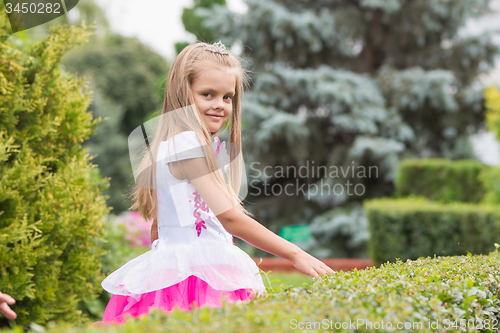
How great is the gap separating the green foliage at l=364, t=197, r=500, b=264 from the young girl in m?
4.83

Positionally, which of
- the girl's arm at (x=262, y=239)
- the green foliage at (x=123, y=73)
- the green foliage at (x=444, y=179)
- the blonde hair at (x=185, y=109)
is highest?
the green foliage at (x=123, y=73)

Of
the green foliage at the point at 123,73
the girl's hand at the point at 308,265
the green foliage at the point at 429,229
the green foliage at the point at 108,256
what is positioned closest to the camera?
the girl's hand at the point at 308,265

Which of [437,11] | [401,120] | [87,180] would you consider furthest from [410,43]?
[87,180]

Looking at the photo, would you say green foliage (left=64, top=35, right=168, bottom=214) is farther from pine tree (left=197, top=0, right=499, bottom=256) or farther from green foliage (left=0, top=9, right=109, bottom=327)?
green foliage (left=0, top=9, right=109, bottom=327)

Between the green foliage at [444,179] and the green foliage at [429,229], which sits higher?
the green foliage at [444,179]

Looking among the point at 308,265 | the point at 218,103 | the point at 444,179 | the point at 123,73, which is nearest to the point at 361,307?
the point at 308,265

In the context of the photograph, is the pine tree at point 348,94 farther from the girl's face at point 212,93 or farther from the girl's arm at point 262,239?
the girl's arm at point 262,239

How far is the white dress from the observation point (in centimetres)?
172

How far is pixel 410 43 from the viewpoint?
1020 cm

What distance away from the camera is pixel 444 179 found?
7742 mm

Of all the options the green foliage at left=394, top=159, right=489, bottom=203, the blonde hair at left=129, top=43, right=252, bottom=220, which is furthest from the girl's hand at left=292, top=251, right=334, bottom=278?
the green foliage at left=394, top=159, right=489, bottom=203

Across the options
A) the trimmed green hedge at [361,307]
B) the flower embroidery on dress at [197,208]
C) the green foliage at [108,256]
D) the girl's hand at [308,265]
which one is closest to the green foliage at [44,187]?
the green foliage at [108,256]

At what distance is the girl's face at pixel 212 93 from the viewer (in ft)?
6.36

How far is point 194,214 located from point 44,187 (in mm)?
1287
